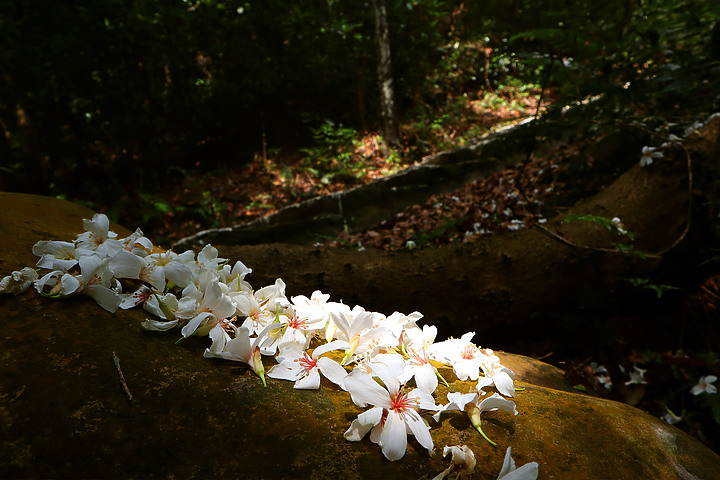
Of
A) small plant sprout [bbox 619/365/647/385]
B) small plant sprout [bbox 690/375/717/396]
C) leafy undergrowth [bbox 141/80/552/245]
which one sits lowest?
small plant sprout [bbox 619/365/647/385]

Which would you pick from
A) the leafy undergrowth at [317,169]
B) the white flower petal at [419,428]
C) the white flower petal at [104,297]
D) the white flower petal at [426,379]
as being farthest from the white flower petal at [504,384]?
the leafy undergrowth at [317,169]

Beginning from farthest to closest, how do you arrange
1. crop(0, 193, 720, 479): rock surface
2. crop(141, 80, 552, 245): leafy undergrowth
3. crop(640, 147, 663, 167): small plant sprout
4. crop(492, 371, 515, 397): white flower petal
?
crop(141, 80, 552, 245): leafy undergrowth < crop(640, 147, 663, 167): small plant sprout < crop(492, 371, 515, 397): white flower petal < crop(0, 193, 720, 479): rock surface

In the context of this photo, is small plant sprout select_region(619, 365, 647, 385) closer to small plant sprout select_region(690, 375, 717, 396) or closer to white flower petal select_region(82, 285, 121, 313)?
small plant sprout select_region(690, 375, 717, 396)

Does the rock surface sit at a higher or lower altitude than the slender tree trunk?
lower

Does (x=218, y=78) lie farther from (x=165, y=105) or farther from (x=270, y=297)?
(x=270, y=297)

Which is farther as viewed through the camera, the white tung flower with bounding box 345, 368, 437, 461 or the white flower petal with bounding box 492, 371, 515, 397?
the white flower petal with bounding box 492, 371, 515, 397

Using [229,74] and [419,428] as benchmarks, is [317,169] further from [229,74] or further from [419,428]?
[419,428]

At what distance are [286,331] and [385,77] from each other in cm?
843

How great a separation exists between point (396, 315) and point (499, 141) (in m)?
2.64

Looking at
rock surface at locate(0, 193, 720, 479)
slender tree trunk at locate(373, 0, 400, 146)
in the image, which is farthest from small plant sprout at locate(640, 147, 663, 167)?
slender tree trunk at locate(373, 0, 400, 146)

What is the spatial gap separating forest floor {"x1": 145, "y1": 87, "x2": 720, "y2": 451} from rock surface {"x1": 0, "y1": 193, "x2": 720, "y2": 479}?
0.96 meters

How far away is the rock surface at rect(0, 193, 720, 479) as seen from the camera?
0.74m

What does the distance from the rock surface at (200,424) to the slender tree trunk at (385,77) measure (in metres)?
8.08

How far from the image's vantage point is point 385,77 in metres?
8.40
